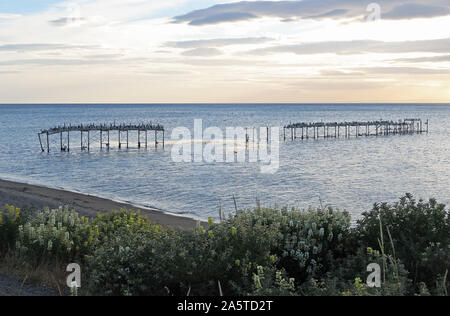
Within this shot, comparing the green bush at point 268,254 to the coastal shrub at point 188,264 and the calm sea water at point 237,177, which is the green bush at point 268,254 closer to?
the coastal shrub at point 188,264

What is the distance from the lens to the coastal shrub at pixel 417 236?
6434 mm

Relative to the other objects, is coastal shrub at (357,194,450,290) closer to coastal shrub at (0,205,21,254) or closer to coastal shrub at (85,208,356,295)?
coastal shrub at (85,208,356,295)

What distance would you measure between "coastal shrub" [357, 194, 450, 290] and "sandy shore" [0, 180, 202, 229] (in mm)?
12896

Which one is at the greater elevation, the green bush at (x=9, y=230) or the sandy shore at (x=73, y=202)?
the green bush at (x=9, y=230)

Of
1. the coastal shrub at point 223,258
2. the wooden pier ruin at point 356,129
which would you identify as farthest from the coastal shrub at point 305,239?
the wooden pier ruin at point 356,129

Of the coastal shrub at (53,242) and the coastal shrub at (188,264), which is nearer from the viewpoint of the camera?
the coastal shrub at (188,264)

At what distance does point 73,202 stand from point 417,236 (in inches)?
628

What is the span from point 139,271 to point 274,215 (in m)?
2.77

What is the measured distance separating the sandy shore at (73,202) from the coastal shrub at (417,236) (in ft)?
42.3
